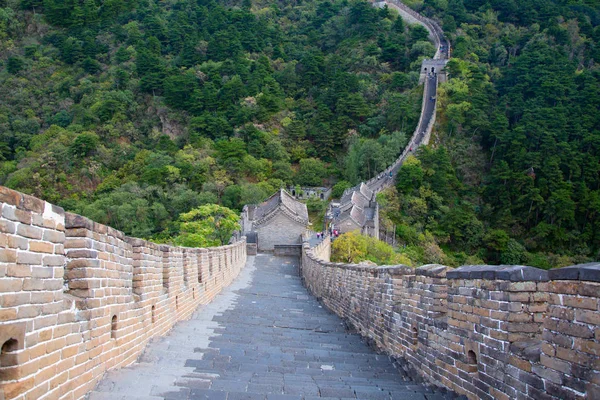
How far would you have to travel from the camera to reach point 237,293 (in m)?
14.3

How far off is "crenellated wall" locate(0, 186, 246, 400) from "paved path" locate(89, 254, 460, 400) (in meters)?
0.32

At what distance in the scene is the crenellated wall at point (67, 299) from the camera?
3061mm

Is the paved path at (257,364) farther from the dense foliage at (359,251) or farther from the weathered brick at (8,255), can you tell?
the dense foliage at (359,251)

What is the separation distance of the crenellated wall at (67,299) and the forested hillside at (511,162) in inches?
1458

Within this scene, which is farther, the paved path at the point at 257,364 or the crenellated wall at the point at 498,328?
the paved path at the point at 257,364

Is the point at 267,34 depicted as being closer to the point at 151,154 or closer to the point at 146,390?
the point at 151,154

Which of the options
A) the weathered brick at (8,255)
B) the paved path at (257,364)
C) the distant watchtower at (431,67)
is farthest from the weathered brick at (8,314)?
the distant watchtower at (431,67)

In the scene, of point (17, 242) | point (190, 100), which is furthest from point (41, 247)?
point (190, 100)

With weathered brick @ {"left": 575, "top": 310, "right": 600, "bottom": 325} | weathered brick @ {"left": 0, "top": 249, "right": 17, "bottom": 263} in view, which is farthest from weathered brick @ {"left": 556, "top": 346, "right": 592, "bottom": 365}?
weathered brick @ {"left": 0, "top": 249, "right": 17, "bottom": 263}

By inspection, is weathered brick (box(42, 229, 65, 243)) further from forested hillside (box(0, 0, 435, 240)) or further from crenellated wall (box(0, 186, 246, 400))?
forested hillside (box(0, 0, 435, 240))

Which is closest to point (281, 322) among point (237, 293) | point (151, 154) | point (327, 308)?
point (327, 308)

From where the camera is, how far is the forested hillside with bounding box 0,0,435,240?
169ft

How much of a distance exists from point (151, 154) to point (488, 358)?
53.6 meters

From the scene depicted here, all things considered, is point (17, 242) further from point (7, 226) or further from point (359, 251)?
point (359, 251)
